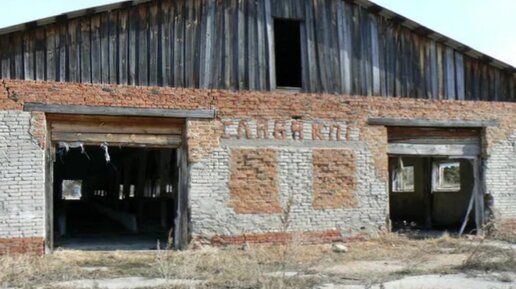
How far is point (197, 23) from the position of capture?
13047mm

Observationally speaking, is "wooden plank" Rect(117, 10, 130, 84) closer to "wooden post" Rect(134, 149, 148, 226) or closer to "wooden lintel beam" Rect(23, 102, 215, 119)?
"wooden lintel beam" Rect(23, 102, 215, 119)

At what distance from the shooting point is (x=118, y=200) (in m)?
26.9

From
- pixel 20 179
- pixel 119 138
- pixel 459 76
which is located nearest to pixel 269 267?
pixel 119 138

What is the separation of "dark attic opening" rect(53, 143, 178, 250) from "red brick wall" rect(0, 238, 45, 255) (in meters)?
1.89

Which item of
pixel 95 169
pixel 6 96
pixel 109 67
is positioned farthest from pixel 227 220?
pixel 95 169

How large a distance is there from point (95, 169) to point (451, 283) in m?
21.9

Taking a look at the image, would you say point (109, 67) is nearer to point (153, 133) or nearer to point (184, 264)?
point (153, 133)

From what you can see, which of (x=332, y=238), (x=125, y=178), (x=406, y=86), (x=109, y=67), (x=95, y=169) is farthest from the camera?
(x=95, y=169)

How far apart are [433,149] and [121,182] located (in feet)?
53.2

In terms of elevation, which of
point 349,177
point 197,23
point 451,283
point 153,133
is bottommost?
point 451,283

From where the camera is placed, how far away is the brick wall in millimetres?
11555

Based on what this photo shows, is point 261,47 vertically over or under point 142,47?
over

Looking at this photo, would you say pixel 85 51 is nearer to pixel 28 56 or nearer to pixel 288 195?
pixel 28 56

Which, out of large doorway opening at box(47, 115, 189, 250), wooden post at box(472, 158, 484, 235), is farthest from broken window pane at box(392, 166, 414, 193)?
large doorway opening at box(47, 115, 189, 250)
